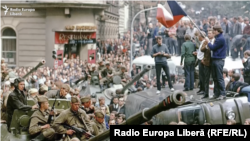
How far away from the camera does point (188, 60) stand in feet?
37.4

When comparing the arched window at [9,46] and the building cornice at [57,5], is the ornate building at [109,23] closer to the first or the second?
the building cornice at [57,5]

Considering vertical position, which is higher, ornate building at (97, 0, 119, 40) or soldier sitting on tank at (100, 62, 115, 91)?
ornate building at (97, 0, 119, 40)

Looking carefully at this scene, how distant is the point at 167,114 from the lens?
8.56 metres

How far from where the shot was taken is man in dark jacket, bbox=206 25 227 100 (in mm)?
9242

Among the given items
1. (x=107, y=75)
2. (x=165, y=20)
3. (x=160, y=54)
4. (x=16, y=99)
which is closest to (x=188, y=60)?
(x=160, y=54)

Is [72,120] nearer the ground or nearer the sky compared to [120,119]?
nearer the sky

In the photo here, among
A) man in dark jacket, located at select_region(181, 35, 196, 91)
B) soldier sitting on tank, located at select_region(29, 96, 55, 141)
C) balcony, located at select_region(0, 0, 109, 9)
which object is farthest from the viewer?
balcony, located at select_region(0, 0, 109, 9)

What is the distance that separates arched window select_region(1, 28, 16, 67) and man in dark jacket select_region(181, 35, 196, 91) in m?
14.9

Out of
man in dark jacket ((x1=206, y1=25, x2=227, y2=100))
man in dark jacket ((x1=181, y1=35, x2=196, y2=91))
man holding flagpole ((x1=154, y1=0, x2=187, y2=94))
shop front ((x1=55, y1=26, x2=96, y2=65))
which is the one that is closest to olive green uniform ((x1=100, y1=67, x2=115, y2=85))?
man holding flagpole ((x1=154, y1=0, x2=187, y2=94))

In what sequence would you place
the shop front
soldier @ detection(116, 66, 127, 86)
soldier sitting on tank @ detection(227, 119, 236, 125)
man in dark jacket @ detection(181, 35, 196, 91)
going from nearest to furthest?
soldier sitting on tank @ detection(227, 119, 236, 125) < man in dark jacket @ detection(181, 35, 196, 91) < soldier @ detection(116, 66, 127, 86) < the shop front

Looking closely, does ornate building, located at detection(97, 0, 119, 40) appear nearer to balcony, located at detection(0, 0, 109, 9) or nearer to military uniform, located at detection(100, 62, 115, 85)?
balcony, located at detection(0, 0, 109, 9)

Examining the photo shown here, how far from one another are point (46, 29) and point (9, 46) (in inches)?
73.6

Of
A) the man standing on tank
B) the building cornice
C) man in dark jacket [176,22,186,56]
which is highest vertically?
the building cornice

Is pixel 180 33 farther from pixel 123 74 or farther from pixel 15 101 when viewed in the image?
pixel 15 101
